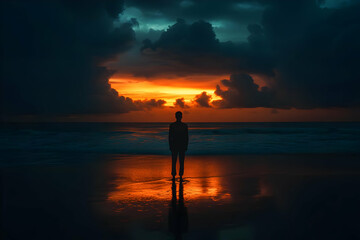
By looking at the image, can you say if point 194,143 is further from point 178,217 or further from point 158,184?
point 178,217

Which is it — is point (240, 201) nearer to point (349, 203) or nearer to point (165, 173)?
point (349, 203)

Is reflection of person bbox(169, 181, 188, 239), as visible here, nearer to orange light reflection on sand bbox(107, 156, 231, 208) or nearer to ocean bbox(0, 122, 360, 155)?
orange light reflection on sand bbox(107, 156, 231, 208)

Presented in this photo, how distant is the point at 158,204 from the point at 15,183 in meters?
5.02

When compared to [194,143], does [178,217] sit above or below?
above

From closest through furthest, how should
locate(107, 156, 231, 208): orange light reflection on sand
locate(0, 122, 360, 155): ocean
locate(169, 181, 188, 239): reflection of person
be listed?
locate(169, 181, 188, 239): reflection of person
locate(107, 156, 231, 208): orange light reflection on sand
locate(0, 122, 360, 155): ocean

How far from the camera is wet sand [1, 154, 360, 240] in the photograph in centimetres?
476

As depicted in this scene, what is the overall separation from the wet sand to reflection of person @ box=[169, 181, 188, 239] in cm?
2

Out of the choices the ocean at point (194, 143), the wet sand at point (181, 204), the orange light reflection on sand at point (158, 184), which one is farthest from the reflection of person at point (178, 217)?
the ocean at point (194, 143)

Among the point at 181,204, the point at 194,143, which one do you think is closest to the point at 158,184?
the point at 181,204

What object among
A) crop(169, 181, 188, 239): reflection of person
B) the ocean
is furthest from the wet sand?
the ocean

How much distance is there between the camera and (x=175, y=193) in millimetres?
7348

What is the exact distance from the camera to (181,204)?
6.35 meters

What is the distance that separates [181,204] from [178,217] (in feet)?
3.02

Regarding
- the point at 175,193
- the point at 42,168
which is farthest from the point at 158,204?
the point at 42,168
